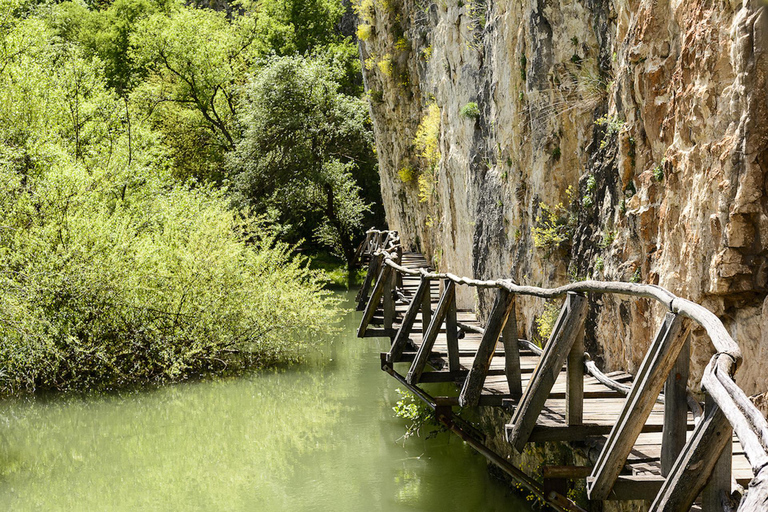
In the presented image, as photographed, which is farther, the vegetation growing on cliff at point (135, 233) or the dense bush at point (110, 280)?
the vegetation growing on cliff at point (135, 233)

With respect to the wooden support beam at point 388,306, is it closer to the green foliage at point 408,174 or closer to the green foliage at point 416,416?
the green foliage at point 416,416

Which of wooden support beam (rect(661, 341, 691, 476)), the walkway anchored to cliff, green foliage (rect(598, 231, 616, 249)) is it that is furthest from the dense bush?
wooden support beam (rect(661, 341, 691, 476))

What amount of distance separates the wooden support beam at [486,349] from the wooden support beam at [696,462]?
122 inches

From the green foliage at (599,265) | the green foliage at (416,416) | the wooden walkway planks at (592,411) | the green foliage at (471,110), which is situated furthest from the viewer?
the green foliage at (471,110)

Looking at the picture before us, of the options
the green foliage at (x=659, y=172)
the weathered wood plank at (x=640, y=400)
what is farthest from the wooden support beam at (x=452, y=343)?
the weathered wood plank at (x=640, y=400)

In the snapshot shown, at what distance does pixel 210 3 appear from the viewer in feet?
162

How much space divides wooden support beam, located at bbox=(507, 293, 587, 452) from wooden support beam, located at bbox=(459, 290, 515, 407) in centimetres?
105

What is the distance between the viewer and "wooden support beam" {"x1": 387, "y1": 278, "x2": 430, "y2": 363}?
30.3ft

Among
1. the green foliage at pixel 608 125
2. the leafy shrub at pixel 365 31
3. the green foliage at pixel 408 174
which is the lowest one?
the green foliage at pixel 408 174

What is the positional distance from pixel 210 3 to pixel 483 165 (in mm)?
41854

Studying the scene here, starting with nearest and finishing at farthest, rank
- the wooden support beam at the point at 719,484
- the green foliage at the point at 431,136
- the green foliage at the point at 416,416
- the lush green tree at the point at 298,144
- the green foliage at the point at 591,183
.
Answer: the wooden support beam at the point at 719,484
the green foliage at the point at 591,183
the green foliage at the point at 416,416
the green foliage at the point at 431,136
the lush green tree at the point at 298,144

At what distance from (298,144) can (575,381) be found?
26689mm

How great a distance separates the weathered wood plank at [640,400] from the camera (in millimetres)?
3982

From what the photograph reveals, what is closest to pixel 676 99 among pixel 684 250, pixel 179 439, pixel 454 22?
pixel 684 250
